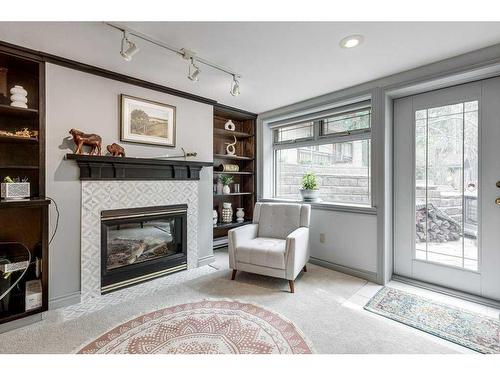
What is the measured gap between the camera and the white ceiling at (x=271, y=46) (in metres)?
1.65

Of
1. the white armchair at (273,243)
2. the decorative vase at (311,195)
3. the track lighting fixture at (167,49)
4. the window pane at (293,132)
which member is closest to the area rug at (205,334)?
the white armchair at (273,243)

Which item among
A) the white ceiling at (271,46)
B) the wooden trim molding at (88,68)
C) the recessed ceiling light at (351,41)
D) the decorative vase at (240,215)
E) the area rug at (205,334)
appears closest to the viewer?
the area rug at (205,334)

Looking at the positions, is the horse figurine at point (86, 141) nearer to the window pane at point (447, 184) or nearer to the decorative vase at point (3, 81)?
the decorative vase at point (3, 81)

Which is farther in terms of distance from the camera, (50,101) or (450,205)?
(450,205)

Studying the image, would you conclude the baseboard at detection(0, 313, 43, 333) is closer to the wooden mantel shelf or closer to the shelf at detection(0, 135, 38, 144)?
the wooden mantel shelf

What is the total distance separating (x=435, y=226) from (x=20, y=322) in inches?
153

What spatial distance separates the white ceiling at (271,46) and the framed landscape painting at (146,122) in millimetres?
282

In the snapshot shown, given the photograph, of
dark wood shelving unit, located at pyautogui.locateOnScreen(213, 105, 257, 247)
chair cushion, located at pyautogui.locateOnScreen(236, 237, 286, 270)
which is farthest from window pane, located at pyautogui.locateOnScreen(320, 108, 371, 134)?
chair cushion, located at pyautogui.locateOnScreen(236, 237, 286, 270)

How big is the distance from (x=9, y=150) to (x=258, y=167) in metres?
2.98

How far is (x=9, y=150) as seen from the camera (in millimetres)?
2062

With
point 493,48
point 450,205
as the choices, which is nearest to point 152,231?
point 450,205
